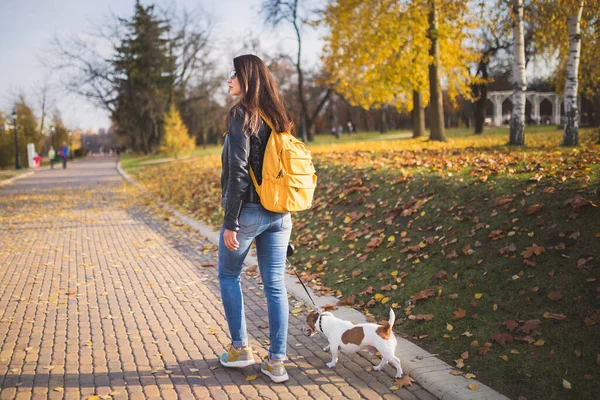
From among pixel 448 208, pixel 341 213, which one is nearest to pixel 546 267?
pixel 448 208

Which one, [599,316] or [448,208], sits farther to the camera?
[448,208]

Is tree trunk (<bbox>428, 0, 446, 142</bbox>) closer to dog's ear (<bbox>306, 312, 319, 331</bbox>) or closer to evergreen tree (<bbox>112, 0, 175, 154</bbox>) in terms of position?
dog's ear (<bbox>306, 312, 319, 331</bbox>)

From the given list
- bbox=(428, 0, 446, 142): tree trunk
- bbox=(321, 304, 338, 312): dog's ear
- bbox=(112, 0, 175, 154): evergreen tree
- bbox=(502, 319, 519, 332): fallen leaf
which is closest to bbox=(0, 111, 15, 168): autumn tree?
bbox=(112, 0, 175, 154): evergreen tree

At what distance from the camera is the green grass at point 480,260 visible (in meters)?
3.88

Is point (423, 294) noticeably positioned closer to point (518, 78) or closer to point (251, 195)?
point (251, 195)

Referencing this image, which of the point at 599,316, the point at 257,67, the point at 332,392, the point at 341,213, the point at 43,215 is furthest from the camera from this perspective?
the point at 43,215

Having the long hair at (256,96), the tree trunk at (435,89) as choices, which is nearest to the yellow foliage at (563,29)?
the tree trunk at (435,89)

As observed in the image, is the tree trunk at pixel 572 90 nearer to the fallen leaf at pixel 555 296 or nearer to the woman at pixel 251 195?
the fallen leaf at pixel 555 296

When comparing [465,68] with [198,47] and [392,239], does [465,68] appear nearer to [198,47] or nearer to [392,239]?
[392,239]

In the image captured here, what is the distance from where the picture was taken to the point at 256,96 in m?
3.41

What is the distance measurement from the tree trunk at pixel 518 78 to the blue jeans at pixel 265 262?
11854mm

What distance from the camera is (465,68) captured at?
21062 mm

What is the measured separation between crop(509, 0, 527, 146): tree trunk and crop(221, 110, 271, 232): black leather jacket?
1185cm

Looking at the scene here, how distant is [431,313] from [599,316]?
4.80ft
